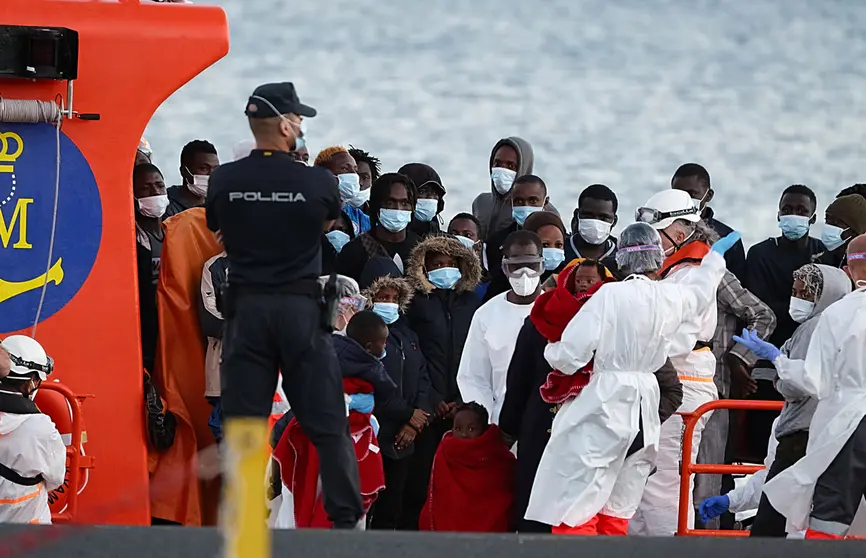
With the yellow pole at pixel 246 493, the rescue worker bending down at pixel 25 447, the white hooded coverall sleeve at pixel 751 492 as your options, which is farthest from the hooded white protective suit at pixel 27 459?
the white hooded coverall sleeve at pixel 751 492

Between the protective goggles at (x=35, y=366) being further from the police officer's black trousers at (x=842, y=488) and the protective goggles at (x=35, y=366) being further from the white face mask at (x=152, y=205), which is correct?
the police officer's black trousers at (x=842, y=488)

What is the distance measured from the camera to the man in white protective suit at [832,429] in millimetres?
7016

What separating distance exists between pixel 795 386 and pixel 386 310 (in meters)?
2.03

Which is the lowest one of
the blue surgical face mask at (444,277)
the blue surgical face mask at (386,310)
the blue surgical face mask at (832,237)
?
the blue surgical face mask at (386,310)

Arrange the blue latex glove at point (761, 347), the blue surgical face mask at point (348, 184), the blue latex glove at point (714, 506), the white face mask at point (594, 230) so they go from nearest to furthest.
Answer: the blue latex glove at point (761, 347) → the blue latex glove at point (714, 506) → the white face mask at point (594, 230) → the blue surgical face mask at point (348, 184)

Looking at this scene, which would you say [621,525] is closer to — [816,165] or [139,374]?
[139,374]

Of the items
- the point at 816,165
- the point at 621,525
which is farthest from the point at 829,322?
the point at 816,165

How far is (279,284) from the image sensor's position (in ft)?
18.9

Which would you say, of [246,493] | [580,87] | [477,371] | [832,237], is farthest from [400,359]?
[580,87]

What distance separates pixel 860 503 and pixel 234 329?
298 centimetres

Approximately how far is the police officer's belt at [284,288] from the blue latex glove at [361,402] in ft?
5.38

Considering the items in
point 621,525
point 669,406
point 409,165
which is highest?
point 409,165

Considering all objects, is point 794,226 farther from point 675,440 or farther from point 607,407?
point 607,407

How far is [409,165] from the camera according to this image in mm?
9758
